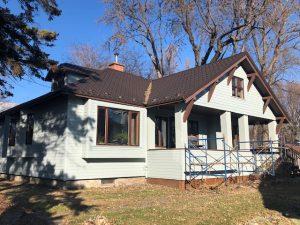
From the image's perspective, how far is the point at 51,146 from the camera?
15.9m

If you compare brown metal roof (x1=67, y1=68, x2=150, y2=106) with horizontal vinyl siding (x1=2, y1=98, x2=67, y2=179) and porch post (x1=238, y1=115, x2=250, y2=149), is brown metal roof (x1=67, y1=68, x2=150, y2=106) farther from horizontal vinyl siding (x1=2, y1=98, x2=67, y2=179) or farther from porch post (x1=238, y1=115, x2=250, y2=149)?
porch post (x1=238, y1=115, x2=250, y2=149)

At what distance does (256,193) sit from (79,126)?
828 centimetres

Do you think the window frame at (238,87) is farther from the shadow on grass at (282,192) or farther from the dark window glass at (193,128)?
the shadow on grass at (282,192)

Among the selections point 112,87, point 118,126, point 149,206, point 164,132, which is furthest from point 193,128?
point 149,206

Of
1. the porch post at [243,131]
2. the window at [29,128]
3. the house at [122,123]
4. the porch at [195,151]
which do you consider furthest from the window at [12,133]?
the porch post at [243,131]

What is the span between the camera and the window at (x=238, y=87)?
20.4 metres

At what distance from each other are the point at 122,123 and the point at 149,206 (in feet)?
21.1

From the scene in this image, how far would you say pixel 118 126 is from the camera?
1641 centimetres

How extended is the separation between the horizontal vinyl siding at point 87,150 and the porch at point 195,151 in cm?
197

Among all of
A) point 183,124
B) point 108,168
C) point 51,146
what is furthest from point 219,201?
point 51,146

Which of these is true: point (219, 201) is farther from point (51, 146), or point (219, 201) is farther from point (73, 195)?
point (51, 146)

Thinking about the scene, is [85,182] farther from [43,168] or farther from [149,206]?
[149,206]

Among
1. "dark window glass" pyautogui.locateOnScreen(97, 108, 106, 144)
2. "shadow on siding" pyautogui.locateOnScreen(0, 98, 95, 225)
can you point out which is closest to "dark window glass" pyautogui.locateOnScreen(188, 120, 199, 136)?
"dark window glass" pyautogui.locateOnScreen(97, 108, 106, 144)

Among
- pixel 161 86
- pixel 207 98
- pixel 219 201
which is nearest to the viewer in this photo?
pixel 219 201
